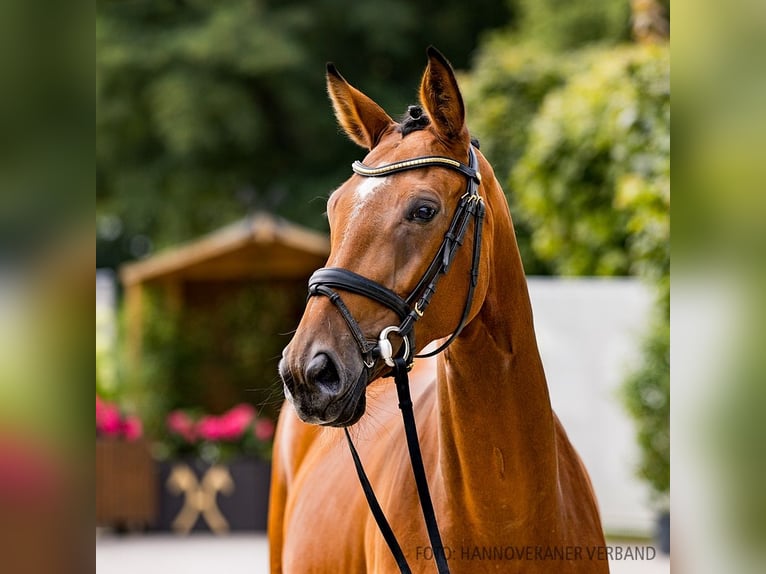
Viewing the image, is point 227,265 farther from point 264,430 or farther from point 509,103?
point 509,103

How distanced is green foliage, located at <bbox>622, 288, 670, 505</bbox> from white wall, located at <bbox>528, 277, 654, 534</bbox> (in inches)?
34.6

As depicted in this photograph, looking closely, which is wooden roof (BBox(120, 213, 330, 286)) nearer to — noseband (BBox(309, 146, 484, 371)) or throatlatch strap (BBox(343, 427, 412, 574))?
throatlatch strap (BBox(343, 427, 412, 574))

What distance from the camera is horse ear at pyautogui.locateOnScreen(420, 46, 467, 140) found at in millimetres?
2330

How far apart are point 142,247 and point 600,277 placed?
1258 centimetres

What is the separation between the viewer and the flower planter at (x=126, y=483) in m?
10.6

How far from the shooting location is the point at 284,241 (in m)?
12.0

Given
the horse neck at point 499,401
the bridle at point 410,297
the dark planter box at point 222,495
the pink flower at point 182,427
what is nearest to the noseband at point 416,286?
the bridle at point 410,297

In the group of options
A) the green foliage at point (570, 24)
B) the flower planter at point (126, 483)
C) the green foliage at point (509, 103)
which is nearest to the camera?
the flower planter at point (126, 483)

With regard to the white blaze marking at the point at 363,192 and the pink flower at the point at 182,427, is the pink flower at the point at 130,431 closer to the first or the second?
the pink flower at the point at 182,427

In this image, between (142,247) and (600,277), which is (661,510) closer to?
(600,277)

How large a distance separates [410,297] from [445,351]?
36cm

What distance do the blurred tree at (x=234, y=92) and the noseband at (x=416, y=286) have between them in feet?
48.5

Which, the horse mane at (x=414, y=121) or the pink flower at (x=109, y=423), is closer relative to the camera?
the horse mane at (x=414, y=121)
